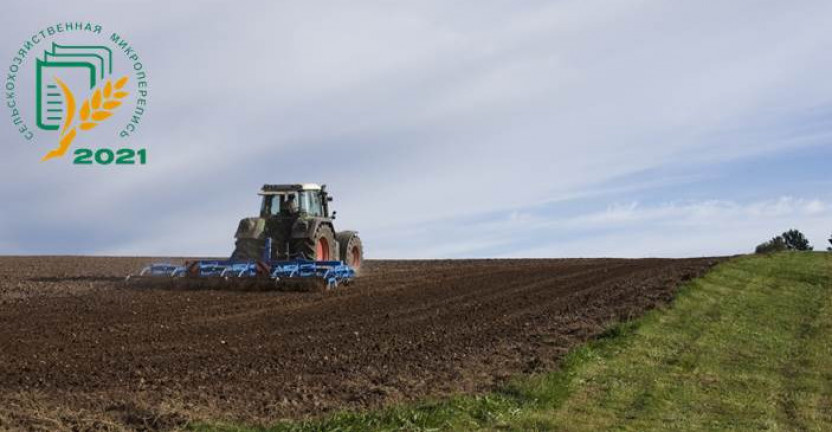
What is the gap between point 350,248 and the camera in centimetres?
2506

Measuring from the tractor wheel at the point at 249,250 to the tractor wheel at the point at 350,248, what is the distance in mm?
2521

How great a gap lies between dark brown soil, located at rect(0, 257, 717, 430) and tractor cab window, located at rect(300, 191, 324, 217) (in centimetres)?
265

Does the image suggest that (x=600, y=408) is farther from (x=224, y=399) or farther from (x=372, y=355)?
(x=224, y=399)

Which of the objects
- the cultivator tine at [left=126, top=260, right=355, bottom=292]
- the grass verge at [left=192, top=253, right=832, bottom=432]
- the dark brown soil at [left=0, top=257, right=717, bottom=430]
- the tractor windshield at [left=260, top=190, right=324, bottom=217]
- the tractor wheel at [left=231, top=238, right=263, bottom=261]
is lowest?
the grass verge at [left=192, top=253, right=832, bottom=432]

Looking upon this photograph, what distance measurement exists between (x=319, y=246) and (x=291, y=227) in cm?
101

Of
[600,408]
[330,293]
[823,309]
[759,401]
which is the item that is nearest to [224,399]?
[600,408]

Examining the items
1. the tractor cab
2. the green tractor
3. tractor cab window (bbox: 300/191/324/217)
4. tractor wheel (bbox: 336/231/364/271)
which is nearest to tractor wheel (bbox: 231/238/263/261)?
the green tractor

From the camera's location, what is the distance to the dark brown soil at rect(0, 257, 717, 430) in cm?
866

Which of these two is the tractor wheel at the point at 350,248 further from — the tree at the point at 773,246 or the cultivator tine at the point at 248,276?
the tree at the point at 773,246

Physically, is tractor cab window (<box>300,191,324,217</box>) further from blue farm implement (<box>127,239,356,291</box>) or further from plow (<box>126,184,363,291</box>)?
blue farm implement (<box>127,239,356,291</box>)

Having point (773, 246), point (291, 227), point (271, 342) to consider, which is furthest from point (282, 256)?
point (773, 246)

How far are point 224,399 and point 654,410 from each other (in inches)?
186

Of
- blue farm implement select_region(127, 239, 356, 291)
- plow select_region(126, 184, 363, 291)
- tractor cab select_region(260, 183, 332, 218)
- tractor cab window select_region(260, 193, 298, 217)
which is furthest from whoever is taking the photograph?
tractor cab window select_region(260, 193, 298, 217)

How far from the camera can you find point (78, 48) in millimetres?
15414
